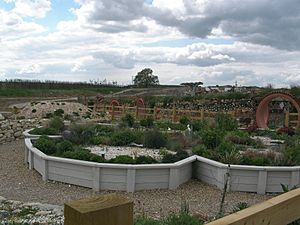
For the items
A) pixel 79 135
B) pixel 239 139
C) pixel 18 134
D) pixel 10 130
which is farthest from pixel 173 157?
pixel 18 134

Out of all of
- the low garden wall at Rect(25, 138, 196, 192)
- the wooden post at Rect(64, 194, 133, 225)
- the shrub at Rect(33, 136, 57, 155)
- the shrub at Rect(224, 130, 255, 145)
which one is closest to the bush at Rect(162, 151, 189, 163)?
the low garden wall at Rect(25, 138, 196, 192)

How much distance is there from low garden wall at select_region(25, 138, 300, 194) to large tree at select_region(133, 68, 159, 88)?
6173 cm

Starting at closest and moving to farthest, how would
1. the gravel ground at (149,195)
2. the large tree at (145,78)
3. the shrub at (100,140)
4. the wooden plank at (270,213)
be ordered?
the wooden plank at (270,213), the gravel ground at (149,195), the shrub at (100,140), the large tree at (145,78)

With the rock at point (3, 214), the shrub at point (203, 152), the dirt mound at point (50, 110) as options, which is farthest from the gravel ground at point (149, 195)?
the dirt mound at point (50, 110)

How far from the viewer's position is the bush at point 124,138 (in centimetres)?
1275

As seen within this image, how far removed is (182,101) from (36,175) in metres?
27.4

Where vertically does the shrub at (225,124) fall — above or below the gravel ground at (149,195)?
above

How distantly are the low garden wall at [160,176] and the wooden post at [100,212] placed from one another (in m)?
7.15

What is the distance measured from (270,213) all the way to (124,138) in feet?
35.7

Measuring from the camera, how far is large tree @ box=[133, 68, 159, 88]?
71.0m

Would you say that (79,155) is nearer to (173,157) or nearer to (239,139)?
(173,157)

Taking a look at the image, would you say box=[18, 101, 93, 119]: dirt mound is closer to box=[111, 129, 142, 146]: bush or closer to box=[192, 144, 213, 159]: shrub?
box=[111, 129, 142, 146]: bush

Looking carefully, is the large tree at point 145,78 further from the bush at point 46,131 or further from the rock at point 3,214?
the rock at point 3,214

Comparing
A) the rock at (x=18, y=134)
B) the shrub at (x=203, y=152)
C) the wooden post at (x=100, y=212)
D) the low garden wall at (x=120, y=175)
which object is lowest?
the rock at (x=18, y=134)
